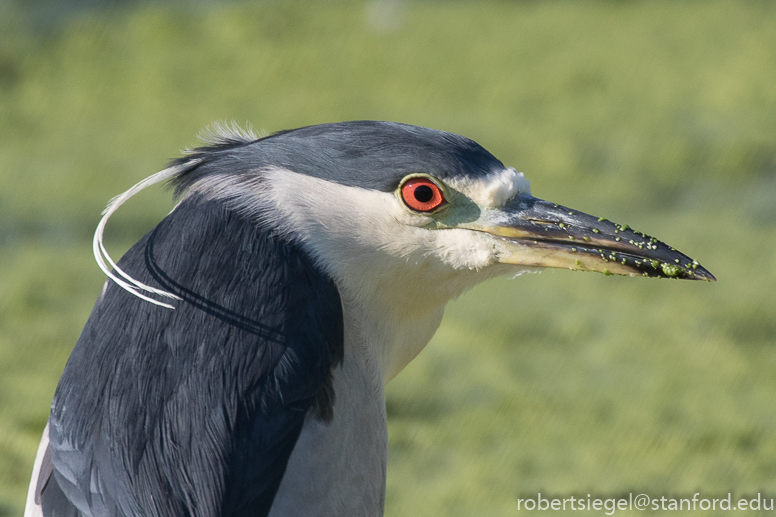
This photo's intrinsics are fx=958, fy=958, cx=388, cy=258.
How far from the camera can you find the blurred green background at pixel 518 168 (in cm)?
216

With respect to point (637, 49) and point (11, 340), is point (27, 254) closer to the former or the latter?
point (11, 340)

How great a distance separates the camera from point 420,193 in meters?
1.17

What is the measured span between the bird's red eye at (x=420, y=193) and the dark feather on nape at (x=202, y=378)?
146mm

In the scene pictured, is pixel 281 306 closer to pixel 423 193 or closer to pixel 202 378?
pixel 202 378

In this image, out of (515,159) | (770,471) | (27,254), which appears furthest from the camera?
(515,159)

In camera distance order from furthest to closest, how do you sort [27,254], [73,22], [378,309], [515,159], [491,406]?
[73,22]
[515,159]
[27,254]
[491,406]
[378,309]

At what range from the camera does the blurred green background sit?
2.16 meters

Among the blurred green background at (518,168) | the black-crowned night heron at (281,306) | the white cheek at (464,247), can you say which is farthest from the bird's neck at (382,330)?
the blurred green background at (518,168)

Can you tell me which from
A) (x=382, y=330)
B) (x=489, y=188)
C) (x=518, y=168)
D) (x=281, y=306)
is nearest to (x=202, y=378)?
(x=281, y=306)

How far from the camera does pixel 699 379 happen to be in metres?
2.41

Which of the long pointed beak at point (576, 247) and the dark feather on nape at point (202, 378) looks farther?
the long pointed beak at point (576, 247)

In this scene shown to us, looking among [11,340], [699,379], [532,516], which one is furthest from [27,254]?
[699,379]

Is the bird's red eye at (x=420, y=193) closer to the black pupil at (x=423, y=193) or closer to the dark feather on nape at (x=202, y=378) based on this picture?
the black pupil at (x=423, y=193)

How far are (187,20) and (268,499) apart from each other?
11.3 ft
